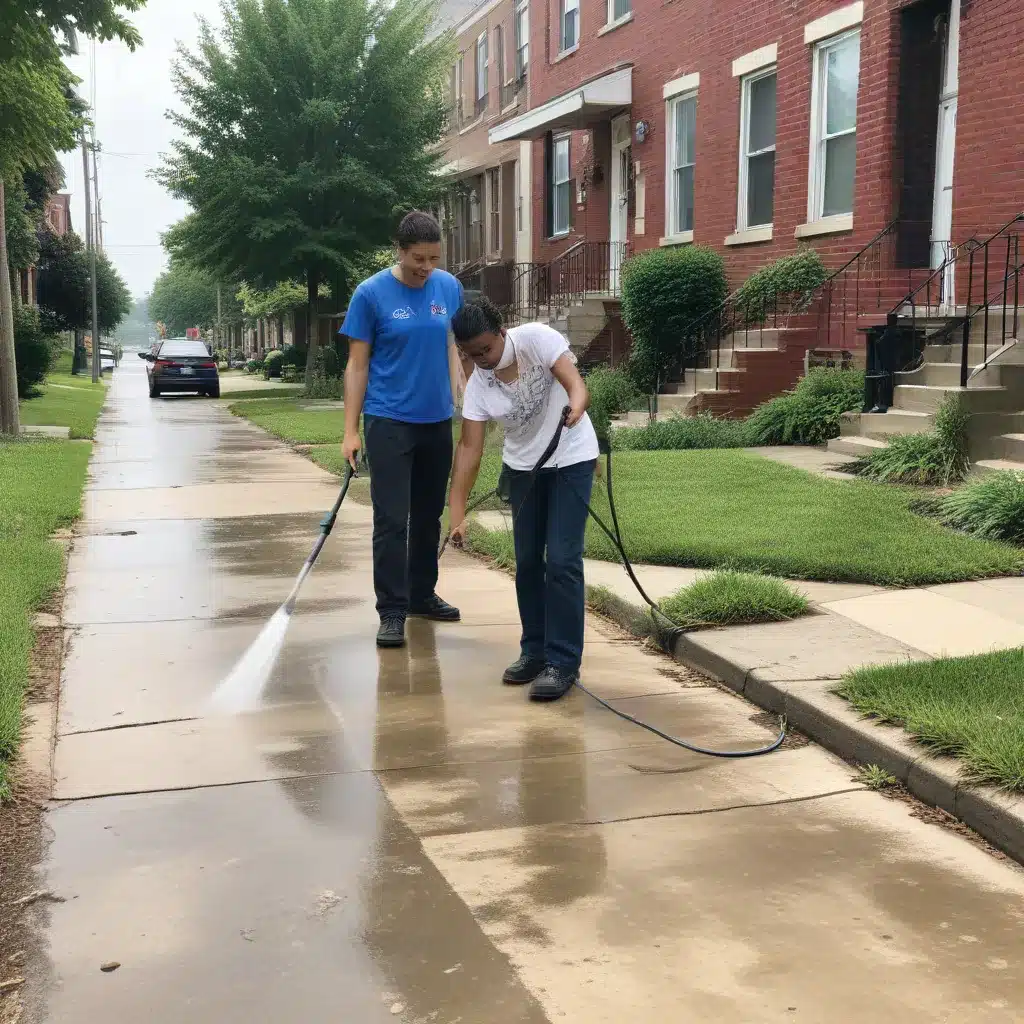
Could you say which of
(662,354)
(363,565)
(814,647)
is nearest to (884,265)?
(662,354)

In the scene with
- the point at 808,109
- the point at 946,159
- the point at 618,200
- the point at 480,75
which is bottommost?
the point at 946,159

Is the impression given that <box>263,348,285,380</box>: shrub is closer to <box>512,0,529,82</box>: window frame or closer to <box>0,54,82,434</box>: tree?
<box>512,0,529,82</box>: window frame

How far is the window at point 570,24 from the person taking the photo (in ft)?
73.5

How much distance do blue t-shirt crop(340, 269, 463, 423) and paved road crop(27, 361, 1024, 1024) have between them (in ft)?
3.91

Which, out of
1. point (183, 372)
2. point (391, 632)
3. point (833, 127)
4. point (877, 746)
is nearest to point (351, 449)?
point (391, 632)

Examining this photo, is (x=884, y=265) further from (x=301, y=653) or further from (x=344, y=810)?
(x=344, y=810)

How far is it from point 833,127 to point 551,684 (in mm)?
11527

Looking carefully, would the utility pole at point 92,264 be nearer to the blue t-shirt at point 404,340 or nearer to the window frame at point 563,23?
the window frame at point 563,23

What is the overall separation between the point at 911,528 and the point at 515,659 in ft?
11.6

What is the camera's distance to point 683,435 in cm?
1320

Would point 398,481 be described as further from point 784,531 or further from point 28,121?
point 28,121

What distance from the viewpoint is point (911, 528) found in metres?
8.20

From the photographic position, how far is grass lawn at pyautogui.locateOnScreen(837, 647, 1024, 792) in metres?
4.02

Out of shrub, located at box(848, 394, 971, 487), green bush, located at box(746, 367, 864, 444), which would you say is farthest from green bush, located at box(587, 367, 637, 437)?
shrub, located at box(848, 394, 971, 487)
